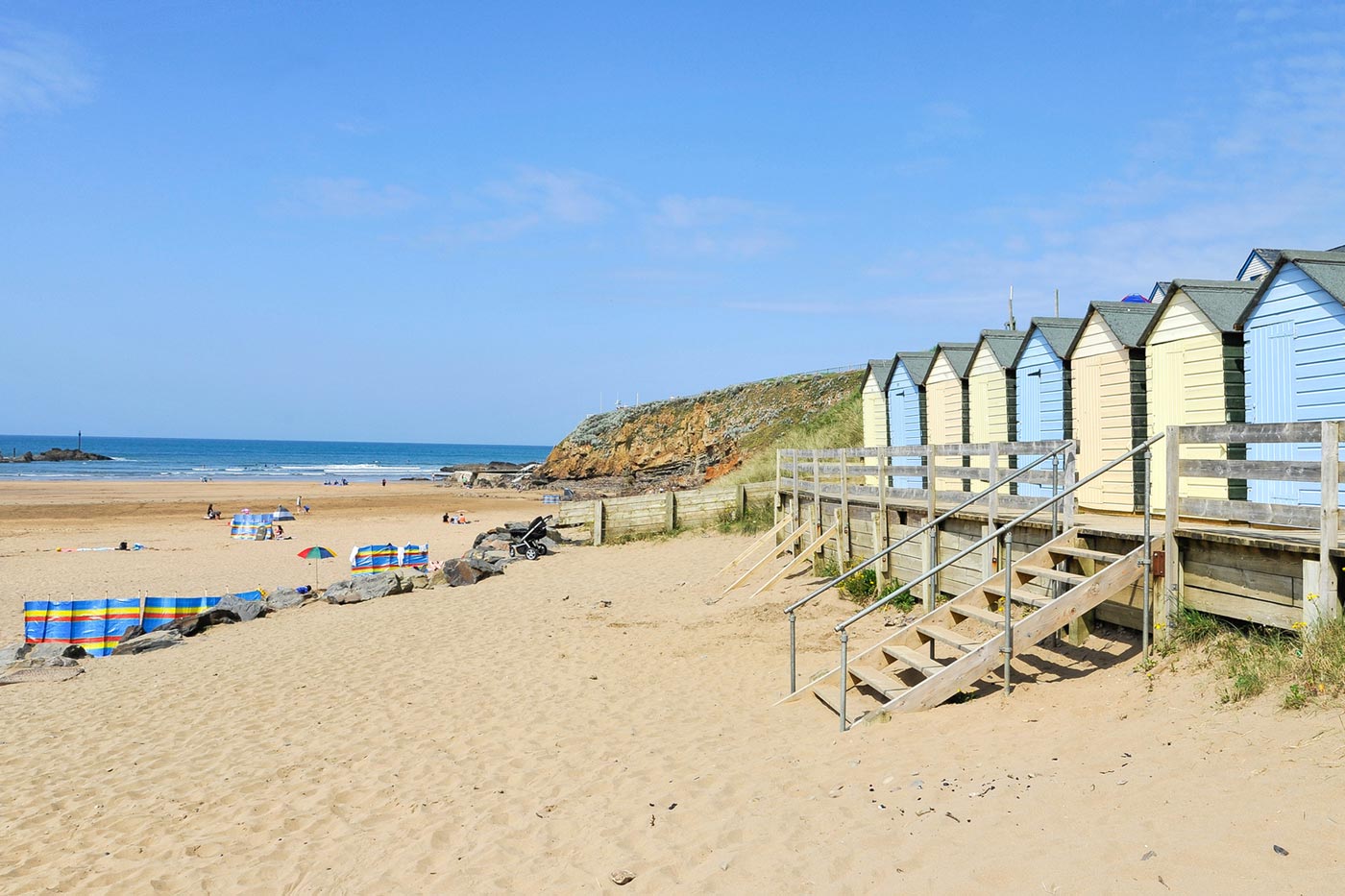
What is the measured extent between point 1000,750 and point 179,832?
589 centimetres

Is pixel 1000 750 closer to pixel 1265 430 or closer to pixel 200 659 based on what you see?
pixel 1265 430

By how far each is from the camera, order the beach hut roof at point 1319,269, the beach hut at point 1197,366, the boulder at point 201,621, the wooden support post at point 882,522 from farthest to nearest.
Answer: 1. the boulder at point 201,621
2. the wooden support post at point 882,522
3. the beach hut at point 1197,366
4. the beach hut roof at point 1319,269

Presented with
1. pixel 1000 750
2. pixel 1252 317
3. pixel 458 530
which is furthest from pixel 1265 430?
pixel 458 530

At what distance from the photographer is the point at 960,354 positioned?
1456 cm

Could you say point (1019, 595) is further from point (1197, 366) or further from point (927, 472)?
point (1197, 366)

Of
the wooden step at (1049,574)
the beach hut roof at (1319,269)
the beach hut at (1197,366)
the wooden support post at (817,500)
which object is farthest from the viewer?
the wooden support post at (817,500)

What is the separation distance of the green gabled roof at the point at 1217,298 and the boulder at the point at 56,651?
15436 millimetres

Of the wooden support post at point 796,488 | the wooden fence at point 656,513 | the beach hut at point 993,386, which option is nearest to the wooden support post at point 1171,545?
the beach hut at point 993,386

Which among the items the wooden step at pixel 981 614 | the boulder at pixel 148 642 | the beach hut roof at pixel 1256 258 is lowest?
the boulder at pixel 148 642

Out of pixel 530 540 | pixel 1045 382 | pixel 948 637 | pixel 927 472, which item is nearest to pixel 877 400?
pixel 1045 382

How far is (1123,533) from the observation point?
7691mm

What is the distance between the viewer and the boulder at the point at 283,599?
15.9 m

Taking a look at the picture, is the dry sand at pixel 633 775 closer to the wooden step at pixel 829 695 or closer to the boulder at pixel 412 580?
the wooden step at pixel 829 695

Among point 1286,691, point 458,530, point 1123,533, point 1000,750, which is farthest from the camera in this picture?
point 458,530
